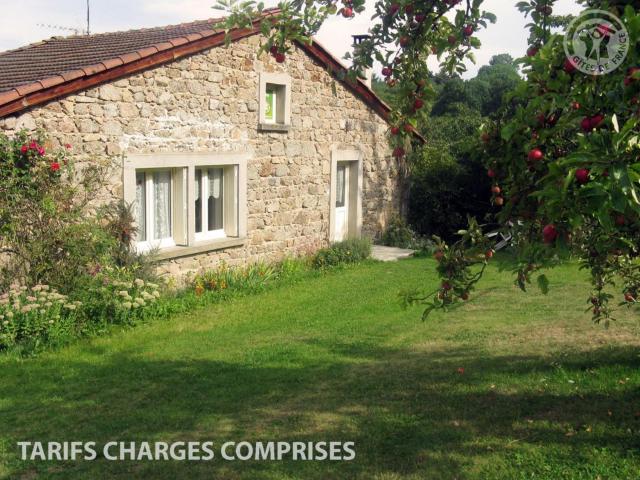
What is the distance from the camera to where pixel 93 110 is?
32.5 feet

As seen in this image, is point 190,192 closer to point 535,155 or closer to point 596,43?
point 535,155

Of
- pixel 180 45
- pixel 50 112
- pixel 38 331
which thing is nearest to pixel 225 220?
pixel 180 45

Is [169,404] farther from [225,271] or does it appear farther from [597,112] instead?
[225,271]

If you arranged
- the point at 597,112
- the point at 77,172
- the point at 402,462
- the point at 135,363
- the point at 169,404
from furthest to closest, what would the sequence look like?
1. the point at 77,172
2. the point at 135,363
3. the point at 169,404
4. the point at 402,462
5. the point at 597,112

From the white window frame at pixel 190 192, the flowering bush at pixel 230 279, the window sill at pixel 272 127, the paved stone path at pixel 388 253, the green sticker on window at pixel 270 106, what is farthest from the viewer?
the paved stone path at pixel 388 253

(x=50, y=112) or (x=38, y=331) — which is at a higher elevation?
(x=50, y=112)

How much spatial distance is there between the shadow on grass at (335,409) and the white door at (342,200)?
26.2 feet

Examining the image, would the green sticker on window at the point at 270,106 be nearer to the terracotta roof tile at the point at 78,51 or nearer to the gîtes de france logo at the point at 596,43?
the terracotta roof tile at the point at 78,51

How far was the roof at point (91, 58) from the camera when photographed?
9102 millimetres

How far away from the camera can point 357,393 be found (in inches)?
257

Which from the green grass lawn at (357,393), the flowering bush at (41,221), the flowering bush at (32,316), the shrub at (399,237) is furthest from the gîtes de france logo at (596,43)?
the shrub at (399,237)

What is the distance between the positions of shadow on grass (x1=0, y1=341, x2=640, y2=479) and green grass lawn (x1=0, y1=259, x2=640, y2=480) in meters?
0.02

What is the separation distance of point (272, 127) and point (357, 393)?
7.46m

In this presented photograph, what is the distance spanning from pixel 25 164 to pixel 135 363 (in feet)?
10.0
